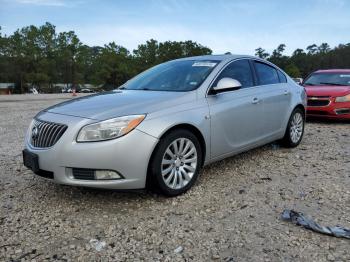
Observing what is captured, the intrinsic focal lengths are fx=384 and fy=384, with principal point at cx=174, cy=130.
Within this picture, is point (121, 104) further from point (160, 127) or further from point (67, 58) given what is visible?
point (67, 58)

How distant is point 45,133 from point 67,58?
84292mm

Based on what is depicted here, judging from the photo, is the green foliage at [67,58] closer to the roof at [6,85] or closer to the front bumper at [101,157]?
the roof at [6,85]

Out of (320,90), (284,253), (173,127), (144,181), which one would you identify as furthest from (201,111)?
(320,90)

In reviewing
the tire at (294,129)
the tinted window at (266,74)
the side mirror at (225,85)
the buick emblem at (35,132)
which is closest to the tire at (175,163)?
the side mirror at (225,85)

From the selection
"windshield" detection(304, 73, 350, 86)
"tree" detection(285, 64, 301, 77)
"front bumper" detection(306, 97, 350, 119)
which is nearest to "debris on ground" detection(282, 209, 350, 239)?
"front bumper" detection(306, 97, 350, 119)

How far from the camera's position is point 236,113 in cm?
473

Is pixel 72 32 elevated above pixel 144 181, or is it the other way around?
pixel 72 32

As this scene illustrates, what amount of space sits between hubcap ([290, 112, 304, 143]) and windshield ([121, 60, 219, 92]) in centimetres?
209

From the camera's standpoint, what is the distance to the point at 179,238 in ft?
10.5

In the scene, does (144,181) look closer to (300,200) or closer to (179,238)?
(179,238)

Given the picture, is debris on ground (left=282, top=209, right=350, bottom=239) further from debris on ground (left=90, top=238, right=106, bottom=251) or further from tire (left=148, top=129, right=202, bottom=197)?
debris on ground (left=90, top=238, right=106, bottom=251)

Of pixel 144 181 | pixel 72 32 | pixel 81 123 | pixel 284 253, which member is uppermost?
pixel 72 32

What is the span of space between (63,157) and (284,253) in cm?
210

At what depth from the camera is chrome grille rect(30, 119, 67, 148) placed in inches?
146
